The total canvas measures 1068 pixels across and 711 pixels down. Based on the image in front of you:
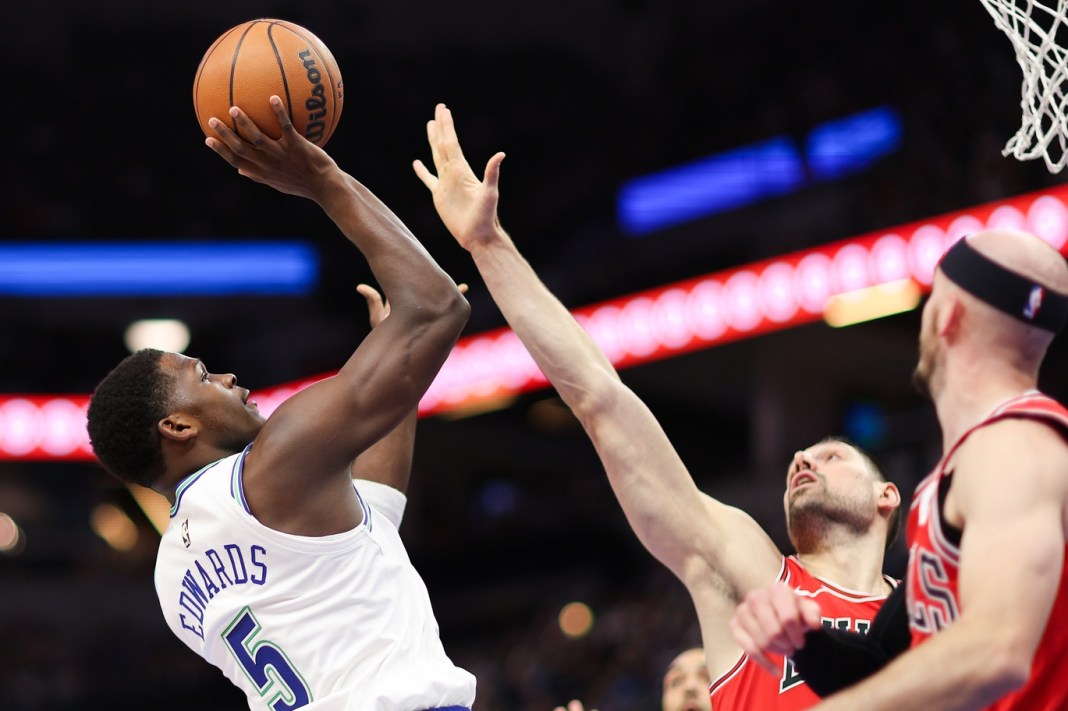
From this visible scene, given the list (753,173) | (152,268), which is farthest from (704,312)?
(152,268)

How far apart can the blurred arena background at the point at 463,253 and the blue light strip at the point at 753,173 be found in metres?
0.22

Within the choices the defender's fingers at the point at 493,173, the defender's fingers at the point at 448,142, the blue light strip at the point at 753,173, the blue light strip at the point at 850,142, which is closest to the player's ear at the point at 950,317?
the defender's fingers at the point at 493,173

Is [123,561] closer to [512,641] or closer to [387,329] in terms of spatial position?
[512,641]

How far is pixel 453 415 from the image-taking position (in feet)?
73.1

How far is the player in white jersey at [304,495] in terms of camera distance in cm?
330

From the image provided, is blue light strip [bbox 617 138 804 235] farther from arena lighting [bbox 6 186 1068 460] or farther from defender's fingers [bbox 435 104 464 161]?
defender's fingers [bbox 435 104 464 161]

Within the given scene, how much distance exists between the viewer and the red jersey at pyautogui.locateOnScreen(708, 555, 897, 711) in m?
3.55

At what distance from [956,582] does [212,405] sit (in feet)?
6.58

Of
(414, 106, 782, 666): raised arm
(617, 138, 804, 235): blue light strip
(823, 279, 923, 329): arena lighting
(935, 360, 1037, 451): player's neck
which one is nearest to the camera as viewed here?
(935, 360, 1037, 451): player's neck

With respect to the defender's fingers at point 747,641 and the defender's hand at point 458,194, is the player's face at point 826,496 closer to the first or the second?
the defender's hand at point 458,194

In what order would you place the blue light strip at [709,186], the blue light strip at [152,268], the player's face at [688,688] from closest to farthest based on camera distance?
the player's face at [688,688]
the blue light strip at [709,186]
the blue light strip at [152,268]

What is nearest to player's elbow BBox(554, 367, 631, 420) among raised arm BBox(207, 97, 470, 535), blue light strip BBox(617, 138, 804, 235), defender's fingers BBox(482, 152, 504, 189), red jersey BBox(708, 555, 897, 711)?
Answer: raised arm BBox(207, 97, 470, 535)

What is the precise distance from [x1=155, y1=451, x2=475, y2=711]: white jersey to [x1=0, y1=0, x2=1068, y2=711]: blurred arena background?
12.3 meters

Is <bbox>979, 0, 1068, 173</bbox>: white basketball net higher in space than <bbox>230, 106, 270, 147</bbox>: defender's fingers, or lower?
lower
